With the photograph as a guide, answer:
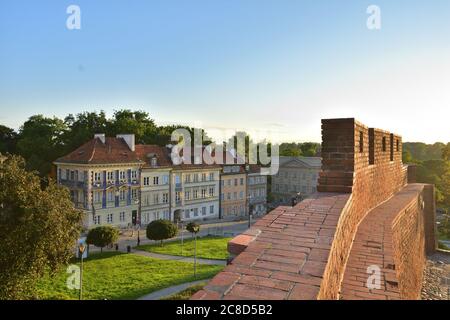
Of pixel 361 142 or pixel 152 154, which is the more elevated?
pixel 152 154

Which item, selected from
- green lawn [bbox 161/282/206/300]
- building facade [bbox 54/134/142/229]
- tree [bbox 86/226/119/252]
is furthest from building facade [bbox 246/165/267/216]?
green lawn [bbox 161/282/206/300]

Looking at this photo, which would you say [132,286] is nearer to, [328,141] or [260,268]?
[328,141]

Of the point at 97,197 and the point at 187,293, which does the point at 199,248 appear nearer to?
the point at 187,293

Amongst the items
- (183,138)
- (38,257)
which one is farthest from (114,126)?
(38,257)

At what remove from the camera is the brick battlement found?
2.80 m

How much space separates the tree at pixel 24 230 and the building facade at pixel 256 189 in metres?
38.6

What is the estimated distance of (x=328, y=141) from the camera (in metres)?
6.80

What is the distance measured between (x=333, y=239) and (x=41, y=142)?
51466 millimetres

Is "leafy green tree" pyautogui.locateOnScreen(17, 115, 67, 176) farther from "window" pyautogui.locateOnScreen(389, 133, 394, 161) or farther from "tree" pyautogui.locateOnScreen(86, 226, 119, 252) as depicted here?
"window" pyautogui.locateOnScreen(389, 133, 394, 161)

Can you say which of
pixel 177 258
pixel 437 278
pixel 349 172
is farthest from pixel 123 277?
pixel 349 172

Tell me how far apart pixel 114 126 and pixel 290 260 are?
52.3 m

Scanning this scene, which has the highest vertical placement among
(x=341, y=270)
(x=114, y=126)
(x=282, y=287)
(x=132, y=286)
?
(x=114, y=126)

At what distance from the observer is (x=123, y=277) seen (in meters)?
21.8

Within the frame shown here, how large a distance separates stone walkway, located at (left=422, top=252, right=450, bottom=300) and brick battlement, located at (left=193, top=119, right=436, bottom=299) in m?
1.77
